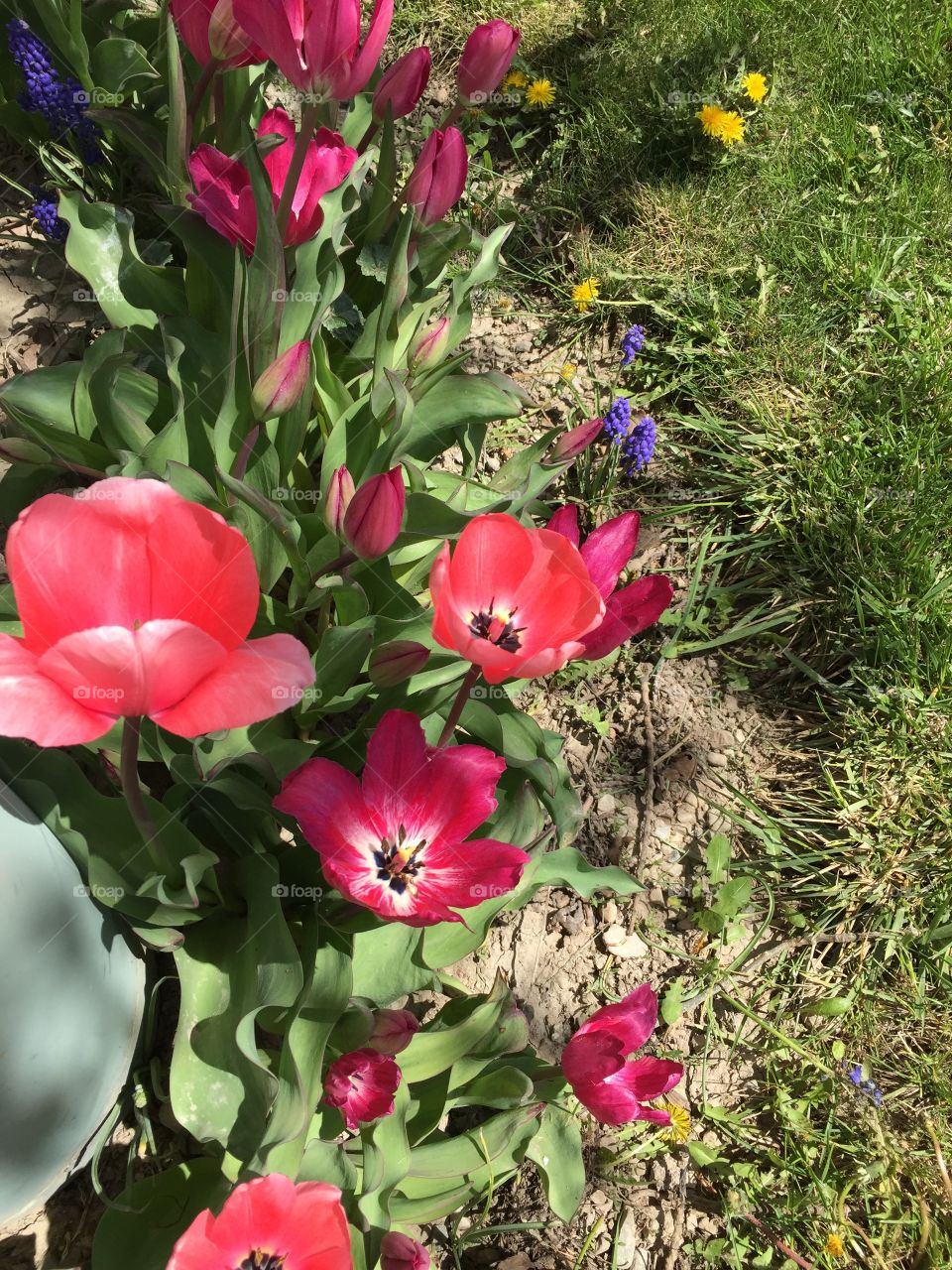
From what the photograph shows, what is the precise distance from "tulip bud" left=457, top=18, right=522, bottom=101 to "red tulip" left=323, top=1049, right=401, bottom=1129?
168cm

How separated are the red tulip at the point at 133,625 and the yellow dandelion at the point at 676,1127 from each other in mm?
1477

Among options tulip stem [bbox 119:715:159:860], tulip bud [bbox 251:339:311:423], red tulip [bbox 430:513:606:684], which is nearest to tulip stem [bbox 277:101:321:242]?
tulip bud [bbox 251:339:311:423]

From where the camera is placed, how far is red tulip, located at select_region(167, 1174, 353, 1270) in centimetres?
112

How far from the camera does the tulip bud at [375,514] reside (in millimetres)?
1354

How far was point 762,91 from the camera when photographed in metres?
3.12

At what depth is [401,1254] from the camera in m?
1.39

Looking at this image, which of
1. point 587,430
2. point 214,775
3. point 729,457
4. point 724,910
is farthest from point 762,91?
point 214,775

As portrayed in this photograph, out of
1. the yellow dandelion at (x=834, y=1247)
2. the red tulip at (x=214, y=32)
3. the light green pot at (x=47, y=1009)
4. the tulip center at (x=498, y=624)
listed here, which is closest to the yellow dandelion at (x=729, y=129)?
the red tulip at (x=214, y=32)

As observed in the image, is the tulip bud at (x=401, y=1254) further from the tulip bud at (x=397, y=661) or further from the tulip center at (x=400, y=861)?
the tulip bud at (x=397, y=661)

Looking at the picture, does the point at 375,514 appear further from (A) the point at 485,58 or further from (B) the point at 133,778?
(A) the point at 485,58

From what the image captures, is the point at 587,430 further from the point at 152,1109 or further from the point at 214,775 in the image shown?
the point at 152,1109

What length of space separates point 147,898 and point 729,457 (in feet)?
6.23

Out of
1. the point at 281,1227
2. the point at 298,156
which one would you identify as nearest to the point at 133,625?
the point at 281,1227

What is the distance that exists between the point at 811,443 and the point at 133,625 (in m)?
2.20
